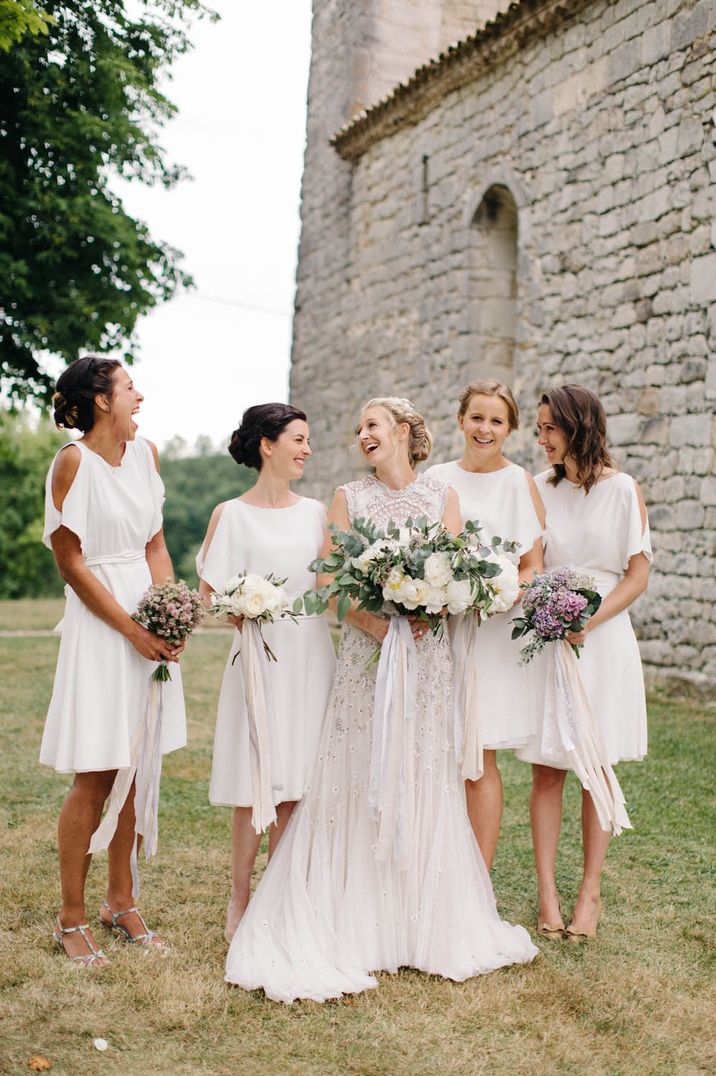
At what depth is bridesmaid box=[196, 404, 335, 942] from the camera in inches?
151

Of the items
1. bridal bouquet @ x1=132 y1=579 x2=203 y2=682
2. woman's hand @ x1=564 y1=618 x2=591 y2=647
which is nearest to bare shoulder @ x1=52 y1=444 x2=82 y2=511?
bridal bouquet @ x1=132 y1=579 x2=203 y2=682

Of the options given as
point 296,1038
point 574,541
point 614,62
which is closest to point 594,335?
point 614,62

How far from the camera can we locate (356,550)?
3561 millimetres

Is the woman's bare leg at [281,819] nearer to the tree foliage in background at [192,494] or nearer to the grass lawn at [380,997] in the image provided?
the grass lawn at [380,997]

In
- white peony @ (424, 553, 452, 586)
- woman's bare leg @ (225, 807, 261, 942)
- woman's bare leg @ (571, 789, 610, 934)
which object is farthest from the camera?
woman's bare leg @ (571, 789, 610, 934)

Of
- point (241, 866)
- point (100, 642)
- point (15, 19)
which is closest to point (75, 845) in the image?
point (241, 866)

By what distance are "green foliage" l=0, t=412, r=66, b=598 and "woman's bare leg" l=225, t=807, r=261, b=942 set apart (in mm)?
37148

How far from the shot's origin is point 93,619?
3699mm

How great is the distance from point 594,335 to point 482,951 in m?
7.14

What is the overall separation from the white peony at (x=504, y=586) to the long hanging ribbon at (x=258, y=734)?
2.81 ft

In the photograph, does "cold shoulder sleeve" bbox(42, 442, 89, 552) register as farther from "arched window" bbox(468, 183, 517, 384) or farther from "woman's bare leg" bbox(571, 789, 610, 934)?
"arched window" bbox(468, 183, 517, 384)

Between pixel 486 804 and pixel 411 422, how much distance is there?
1.51 m

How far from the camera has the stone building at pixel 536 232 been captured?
28.2ft

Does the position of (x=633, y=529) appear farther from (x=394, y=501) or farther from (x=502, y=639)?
(x=394, y=501)
